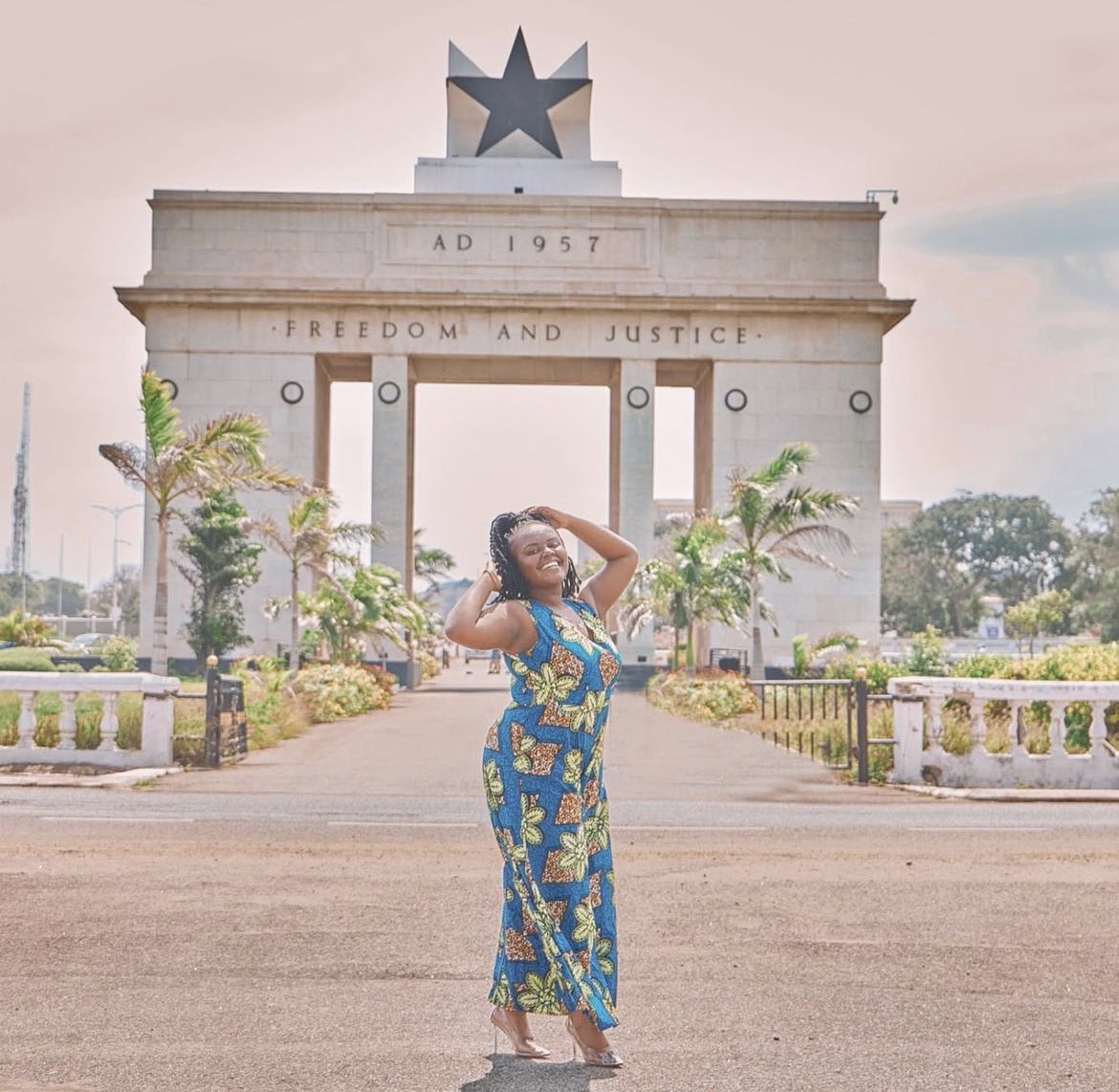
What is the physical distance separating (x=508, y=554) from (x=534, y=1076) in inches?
70.0

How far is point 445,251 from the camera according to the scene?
54.6m

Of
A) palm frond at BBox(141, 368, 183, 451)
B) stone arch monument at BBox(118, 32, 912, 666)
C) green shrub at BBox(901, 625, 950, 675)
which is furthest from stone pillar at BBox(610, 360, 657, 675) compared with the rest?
palm frond at BBox(141, 368, 183, 451)

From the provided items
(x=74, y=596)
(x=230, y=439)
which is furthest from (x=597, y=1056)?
(x=74, y=596)

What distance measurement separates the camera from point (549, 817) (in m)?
5.66

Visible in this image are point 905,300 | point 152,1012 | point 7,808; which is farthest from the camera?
point 905,300

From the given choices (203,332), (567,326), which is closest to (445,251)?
(567,326)

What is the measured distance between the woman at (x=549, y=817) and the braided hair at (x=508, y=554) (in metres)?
0.06

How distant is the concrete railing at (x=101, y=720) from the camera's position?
16734 millimetres

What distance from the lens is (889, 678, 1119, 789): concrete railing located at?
1644 cm

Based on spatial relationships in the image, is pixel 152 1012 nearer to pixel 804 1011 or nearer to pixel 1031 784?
pixel 804 1011

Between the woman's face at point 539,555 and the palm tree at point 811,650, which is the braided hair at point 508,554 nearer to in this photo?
the woman's face at point 539,555

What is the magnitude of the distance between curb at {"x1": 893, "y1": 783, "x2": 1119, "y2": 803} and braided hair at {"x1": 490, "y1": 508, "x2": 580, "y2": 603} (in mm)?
10542

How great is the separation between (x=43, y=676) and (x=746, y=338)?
131ft

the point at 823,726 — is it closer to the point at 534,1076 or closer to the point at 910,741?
the point at 910,741
